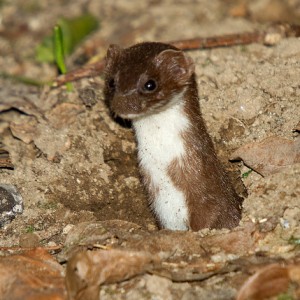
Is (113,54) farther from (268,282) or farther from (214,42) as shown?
(268,282)

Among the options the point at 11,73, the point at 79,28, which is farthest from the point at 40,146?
the point at 79,28

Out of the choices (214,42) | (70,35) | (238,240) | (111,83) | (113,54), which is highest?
(113,54)

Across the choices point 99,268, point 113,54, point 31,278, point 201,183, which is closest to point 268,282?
point 99,268

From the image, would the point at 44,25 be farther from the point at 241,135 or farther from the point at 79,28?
the point at 241,135

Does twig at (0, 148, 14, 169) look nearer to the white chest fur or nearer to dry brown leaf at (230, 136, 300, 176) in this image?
the white chest fur

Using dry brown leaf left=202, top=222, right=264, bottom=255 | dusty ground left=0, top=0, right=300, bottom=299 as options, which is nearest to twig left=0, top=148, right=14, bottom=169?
dusty ground left=0, top=0, right=300, bottom=299

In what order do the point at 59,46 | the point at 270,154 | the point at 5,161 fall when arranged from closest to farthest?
the point at 270,154
the point at 5,161
the point at 59,46
